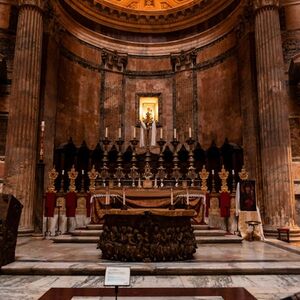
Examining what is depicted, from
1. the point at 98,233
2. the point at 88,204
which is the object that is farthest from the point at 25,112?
the point at 98,233

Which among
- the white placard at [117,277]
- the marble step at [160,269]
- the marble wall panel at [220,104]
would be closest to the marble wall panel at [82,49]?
the marble wall panel at [220,104]

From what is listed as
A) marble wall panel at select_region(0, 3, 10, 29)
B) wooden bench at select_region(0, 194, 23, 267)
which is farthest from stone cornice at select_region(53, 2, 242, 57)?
wooden bench at select_region(0, 194, 23, 267)

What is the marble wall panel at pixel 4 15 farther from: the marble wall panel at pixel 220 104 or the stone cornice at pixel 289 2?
the stone cornice at pixel 289 2

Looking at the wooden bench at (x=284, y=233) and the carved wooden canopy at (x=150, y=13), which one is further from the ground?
the carved wooden canopy at (x=150, y=13)

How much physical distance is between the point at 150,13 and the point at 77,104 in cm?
637

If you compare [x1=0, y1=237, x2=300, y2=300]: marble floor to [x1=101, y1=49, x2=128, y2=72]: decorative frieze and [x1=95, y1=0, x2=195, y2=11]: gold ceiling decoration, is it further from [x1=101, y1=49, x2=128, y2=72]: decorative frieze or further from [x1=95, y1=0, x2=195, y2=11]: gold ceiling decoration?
[x1=95, y1=0, x2=195, y2=11]: gold ceiling decoration

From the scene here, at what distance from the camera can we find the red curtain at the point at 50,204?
9.93 meters

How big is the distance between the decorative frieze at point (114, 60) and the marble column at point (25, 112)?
5158 mm

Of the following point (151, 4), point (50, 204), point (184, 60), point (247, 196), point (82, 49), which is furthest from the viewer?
point (151, 4)

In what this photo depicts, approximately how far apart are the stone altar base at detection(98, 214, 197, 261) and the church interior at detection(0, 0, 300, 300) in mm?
22

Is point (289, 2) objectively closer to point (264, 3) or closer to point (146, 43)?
point (264, 3)

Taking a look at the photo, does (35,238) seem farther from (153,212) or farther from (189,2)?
(189,2)

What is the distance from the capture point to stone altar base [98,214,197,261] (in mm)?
5398

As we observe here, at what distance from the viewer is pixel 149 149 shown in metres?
11.9
